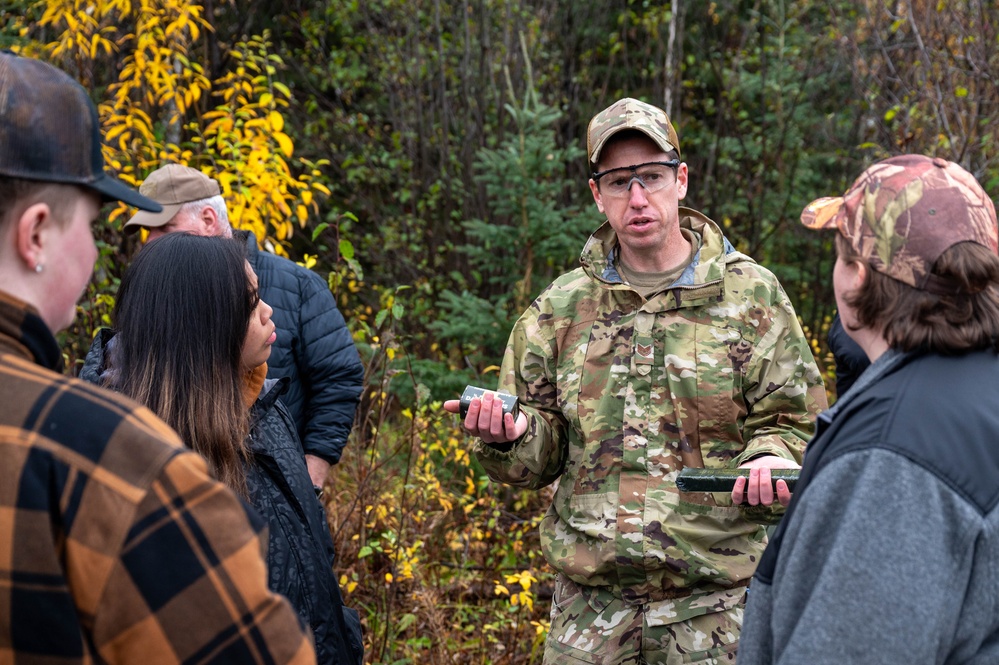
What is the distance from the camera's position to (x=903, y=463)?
1.60 metres

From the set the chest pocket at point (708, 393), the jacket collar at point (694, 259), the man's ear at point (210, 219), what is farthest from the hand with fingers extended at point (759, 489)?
the man's ear at point (210, 219)

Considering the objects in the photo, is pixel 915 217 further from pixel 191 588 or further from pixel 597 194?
pixel 597 194

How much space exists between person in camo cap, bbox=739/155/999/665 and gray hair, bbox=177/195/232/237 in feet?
9.29

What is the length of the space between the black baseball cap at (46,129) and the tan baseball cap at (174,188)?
2549mm

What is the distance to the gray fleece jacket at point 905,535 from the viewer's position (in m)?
1.56

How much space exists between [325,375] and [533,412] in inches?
51.7

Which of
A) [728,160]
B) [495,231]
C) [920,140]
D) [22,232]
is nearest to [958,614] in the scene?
[22,232]

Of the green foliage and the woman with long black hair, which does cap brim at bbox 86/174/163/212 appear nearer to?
the woman with long black hair

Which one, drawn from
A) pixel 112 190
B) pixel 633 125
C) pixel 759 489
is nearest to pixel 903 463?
pixel 759 489

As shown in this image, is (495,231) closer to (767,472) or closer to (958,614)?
(767,472)

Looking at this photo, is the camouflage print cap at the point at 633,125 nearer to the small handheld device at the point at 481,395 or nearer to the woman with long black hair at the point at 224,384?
the small handheld device at the point at 481,395

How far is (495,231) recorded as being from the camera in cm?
647

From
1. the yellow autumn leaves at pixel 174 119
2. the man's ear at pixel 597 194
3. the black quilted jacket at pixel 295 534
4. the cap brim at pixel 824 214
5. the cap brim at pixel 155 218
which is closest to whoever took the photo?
the cap brim at pixel 824 214

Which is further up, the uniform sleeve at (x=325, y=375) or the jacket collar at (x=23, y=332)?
the jacket collar at (x=23, y=332)
